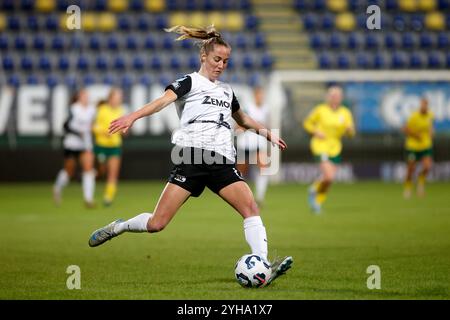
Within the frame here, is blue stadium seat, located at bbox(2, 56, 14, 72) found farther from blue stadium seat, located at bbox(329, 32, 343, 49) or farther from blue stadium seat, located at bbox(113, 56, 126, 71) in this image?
blue stadium seat, located at bbox(329, 32, 343, 49)

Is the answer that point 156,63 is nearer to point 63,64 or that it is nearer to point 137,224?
point 63,64

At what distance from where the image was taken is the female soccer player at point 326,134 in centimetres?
1845

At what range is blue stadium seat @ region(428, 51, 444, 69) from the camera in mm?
30812

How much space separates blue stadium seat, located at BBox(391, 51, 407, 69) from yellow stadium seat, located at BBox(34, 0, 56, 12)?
11326mm

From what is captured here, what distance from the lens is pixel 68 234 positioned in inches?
568

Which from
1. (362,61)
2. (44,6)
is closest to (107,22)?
(44,6)

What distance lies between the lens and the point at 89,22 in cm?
3142

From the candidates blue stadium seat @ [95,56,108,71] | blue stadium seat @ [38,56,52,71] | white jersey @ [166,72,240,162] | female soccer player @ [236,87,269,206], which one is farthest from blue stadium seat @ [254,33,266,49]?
white jersey @ [166,72,240,162]

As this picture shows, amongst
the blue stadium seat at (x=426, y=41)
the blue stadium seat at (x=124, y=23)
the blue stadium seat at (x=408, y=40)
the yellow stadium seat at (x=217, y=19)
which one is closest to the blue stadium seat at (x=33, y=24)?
the blue stadium seat at (x=124, y=23)

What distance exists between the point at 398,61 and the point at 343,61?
1.84 m

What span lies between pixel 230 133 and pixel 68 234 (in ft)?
19.2

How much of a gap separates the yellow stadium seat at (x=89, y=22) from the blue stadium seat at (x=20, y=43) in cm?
198
